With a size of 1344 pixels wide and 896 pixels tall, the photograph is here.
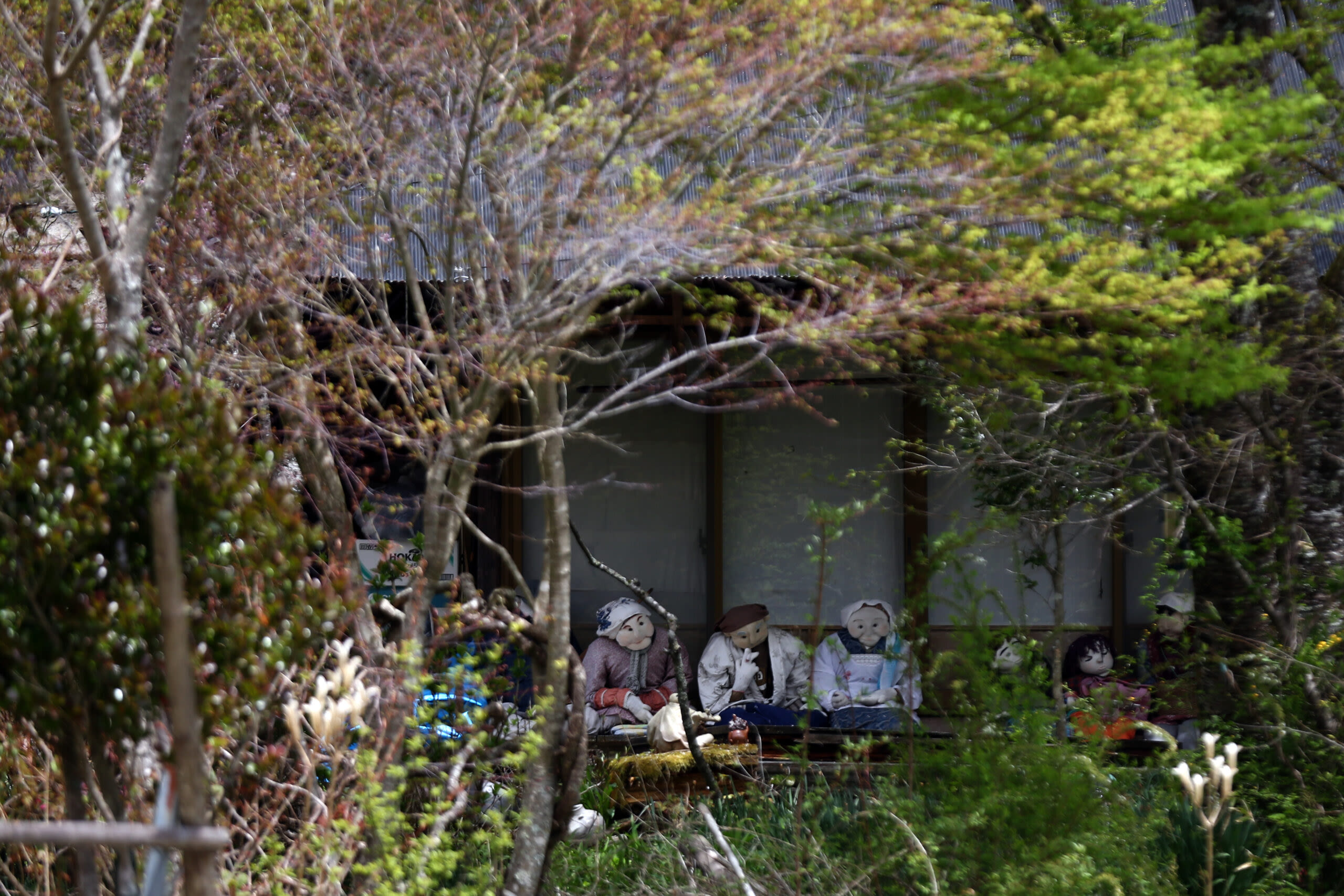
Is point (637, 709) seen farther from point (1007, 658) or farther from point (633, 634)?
point (1007, 658)

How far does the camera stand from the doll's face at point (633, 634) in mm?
8602

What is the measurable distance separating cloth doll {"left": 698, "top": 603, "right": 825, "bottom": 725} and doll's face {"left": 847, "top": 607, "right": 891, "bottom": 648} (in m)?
0.44

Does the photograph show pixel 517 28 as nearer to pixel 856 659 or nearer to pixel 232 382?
pixel 232 382

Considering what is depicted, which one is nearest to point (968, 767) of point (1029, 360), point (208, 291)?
point (1029, 360)

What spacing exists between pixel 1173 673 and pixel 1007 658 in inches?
42.1

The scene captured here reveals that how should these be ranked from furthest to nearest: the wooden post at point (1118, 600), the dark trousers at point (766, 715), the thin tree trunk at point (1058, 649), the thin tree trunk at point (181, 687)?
the wooden post at point (1118, 600), the dark trousers at point (766, 715), the thin tree trunk at point (1058, 649), the thin tree trunk at point (181, 687)

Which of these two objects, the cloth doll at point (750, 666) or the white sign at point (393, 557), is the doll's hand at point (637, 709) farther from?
the white sign at point (393, 557)

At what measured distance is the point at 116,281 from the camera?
11.4 feet

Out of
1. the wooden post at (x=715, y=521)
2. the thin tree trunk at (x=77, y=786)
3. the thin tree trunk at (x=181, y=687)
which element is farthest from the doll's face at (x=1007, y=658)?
the thin tree trunk at (x=181, y=687)

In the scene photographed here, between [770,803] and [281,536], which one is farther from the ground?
[281,536]

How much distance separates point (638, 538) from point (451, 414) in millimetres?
5088

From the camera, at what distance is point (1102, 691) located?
5367 millimetres

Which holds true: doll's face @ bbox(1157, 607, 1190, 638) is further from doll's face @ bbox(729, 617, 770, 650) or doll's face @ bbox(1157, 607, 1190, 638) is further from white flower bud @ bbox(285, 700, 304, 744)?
white flower bud @ bbox(285, 700, 304, 744)

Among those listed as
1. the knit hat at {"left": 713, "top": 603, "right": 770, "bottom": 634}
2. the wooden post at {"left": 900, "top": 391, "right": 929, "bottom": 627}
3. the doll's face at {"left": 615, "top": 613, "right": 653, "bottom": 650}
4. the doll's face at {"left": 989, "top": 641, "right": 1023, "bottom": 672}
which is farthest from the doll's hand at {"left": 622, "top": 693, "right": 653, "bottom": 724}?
the doll's face at {"left": 989, "top": 641, "right": 1023, "bottom": 672}
